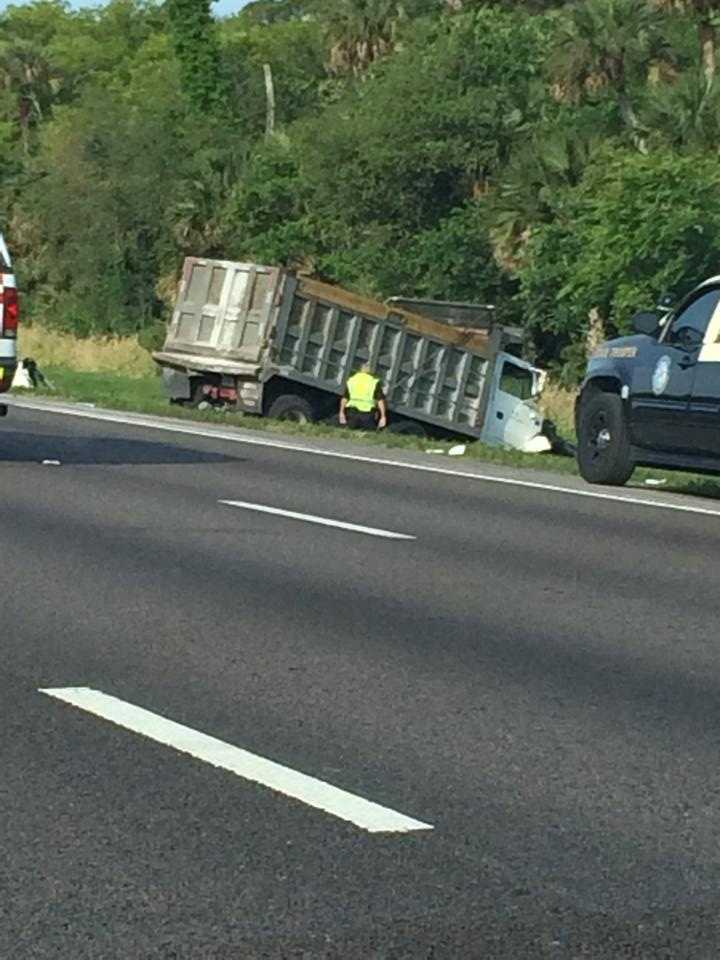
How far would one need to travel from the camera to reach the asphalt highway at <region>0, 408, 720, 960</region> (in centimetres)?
589

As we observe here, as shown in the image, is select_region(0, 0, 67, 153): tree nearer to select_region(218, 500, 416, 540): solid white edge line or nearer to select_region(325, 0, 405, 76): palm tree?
select_region(325, 0, 405, 76): palm tree

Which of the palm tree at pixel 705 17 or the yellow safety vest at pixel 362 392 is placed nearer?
the yellow safety vest at pixel 362 392

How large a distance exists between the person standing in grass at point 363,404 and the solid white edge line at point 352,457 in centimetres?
380

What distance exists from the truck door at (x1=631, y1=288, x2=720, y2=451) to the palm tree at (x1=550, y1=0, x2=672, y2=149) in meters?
36.0

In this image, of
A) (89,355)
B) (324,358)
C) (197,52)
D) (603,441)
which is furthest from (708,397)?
(197,52)

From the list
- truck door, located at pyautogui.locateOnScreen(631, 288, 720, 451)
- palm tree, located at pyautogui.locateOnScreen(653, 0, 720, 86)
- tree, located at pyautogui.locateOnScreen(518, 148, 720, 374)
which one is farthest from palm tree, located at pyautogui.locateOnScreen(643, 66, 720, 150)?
truck door, located at pyautogui.locateOnScreen(631, 288, 720, 451)

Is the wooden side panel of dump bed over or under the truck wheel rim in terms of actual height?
under

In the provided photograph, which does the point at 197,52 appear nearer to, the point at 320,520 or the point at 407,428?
the point at 407,428

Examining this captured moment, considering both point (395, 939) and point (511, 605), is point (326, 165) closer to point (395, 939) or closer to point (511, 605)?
point (511, 605)

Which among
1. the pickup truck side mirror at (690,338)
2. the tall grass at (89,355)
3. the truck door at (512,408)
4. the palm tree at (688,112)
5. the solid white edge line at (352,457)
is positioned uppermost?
the palm tree at (688,112)

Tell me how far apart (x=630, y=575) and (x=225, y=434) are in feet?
47.4

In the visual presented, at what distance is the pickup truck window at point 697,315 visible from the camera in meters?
20.1

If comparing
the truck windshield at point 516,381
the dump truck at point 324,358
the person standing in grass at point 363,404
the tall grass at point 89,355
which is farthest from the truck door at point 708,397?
the tall grass at point 89,355

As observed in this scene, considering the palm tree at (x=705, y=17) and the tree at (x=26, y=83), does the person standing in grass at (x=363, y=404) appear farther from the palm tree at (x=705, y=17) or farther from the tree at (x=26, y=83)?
the tree at (x=26, y=83)
